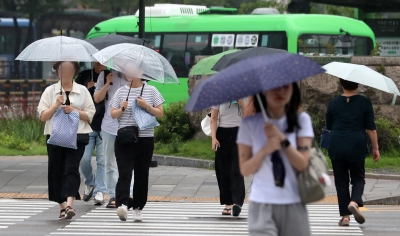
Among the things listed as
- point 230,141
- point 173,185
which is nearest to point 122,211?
point 230,141

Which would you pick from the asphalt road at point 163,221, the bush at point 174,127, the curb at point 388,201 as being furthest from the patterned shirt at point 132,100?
the bush at point 174,127

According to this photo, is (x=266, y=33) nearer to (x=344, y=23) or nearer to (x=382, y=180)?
(x=344, y=23)

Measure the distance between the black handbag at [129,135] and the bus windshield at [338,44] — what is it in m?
15.0

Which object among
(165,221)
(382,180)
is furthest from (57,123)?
(382,180)

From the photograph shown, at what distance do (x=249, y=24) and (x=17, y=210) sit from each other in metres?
15.5

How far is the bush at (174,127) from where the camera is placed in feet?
58.4

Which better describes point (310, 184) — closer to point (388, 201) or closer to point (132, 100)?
point (132, 100)

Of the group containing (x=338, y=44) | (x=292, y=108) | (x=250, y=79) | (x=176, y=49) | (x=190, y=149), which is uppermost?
(x=250, y=79)

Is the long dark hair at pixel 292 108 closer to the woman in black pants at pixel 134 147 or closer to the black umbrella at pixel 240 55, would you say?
the woman in black pants at pixel 134 147

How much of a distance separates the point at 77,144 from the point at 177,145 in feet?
24.3

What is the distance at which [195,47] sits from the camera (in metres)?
26.4

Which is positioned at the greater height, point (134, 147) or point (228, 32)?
point (228, 32)

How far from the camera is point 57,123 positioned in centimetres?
959

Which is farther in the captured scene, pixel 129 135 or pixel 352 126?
pixel 129 135
